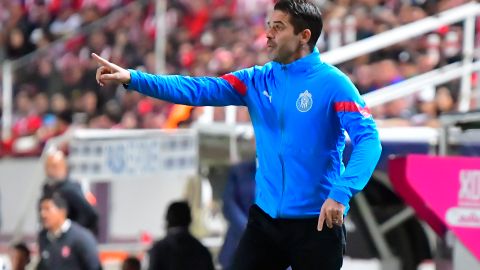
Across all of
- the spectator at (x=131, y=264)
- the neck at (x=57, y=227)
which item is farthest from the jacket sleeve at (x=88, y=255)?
the spectator at (x=131, y=264)

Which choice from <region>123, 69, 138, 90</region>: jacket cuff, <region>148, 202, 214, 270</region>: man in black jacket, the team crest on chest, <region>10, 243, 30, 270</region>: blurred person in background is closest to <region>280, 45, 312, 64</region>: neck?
the team crest on chest

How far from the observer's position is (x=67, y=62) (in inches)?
787

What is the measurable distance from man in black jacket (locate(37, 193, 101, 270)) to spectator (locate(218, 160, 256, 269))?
3.58ft

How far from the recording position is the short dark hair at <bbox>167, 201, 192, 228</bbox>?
9.74 metres

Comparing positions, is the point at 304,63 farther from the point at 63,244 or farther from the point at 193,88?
the point at 63,244

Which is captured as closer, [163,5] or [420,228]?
[420,228]

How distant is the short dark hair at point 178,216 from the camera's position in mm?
9742

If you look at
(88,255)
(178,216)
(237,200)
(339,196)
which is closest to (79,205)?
(88,255)

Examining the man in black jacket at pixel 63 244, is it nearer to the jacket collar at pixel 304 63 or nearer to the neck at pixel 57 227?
the neck at pixel 57 227

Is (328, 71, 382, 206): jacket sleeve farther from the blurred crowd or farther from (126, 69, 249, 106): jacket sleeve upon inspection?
the blurred crowd

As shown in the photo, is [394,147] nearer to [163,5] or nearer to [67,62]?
[163,5]

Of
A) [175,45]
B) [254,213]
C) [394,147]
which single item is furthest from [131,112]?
[254,213]

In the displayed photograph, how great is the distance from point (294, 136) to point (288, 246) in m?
0.49

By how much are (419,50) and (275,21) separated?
25.8 feet
